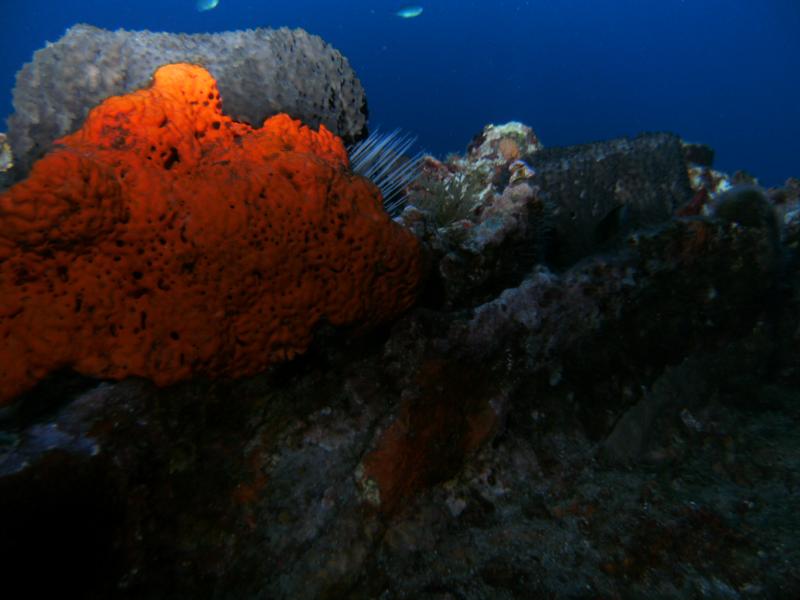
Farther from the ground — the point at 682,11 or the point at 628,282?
the point at 682,11

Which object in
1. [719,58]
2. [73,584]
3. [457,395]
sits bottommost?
[73,584]

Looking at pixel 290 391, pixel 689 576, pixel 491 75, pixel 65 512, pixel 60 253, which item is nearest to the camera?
pixel 65 512

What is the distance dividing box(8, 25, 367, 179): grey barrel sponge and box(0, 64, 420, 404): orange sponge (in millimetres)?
360

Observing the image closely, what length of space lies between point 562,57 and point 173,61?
126093mm

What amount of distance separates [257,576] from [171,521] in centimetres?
48

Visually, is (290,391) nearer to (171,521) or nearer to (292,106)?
(171,521)

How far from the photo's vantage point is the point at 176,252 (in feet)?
5.95

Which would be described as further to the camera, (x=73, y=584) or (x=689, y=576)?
(x=689, y=576)

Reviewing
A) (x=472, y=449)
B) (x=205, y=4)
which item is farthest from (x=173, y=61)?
(x=205, y=4)

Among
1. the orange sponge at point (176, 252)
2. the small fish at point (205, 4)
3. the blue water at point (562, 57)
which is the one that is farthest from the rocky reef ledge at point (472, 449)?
the blue water at point (562, 57)

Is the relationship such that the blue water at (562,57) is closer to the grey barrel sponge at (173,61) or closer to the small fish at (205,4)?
the small fish at (205,4)

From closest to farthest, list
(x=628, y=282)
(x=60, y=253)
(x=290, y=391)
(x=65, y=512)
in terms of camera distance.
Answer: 1. (x=65, y=512)
2. (x=60, y=253)
3. (x=290, y=391)
4. (x=628, y=282)

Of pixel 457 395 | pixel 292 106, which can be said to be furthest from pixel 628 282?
pixel 292 106

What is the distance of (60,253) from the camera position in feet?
5.62
